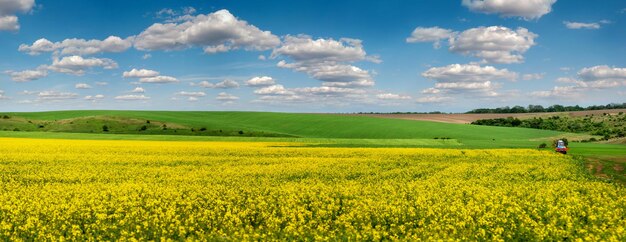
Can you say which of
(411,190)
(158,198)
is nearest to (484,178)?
(411,190)

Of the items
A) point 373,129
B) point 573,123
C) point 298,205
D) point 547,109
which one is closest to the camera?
point 298,205

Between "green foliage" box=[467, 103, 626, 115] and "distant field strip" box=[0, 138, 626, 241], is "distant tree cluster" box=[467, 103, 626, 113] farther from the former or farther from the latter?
"distant field strip" box=[0, 138, 626, 241]

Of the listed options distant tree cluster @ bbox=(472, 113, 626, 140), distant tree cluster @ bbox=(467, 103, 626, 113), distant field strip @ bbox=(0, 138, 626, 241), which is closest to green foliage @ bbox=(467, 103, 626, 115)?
distant tree cluster @ bbox=(467, 103, 626, 113)

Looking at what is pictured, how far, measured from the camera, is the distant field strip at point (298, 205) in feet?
43.1

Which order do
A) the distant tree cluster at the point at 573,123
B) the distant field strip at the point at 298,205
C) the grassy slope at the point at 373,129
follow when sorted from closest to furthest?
the distant field strip at the point at 298,205 → the grassy slope at the point at 373,129 → the distant tree cluster at the point at 573,123

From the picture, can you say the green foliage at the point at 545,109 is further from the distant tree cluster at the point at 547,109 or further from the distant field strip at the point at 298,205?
the distant field strip at the point at 298,205

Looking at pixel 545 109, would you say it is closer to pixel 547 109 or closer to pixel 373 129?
pixel 547 109

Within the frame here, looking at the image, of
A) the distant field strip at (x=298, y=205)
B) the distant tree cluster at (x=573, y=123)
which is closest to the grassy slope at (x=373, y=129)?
the distant tree cluster at (x=573, y=123)

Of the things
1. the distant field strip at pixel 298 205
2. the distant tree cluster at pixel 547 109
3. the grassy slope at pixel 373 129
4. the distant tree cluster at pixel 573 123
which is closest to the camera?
the distant field strip at pixel 298 205

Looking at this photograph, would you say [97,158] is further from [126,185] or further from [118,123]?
[118,123]

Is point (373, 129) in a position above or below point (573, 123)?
below

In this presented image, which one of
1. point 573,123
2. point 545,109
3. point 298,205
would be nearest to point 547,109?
point 545,109

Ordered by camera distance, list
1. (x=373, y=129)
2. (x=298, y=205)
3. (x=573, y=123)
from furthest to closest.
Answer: (x=573, y=123), (x=373, y=129), (x=298, y=205)

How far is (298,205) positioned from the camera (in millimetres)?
16500
